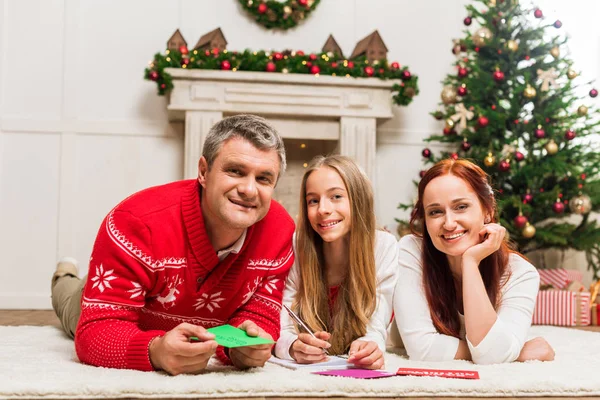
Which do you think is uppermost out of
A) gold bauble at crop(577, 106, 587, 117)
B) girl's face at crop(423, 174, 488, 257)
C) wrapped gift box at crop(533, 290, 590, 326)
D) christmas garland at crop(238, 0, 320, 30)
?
christmas garland at crop(238, 0, 320, 30)

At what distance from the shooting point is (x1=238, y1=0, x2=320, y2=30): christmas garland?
4770 millimetres

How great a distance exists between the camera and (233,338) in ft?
5.09

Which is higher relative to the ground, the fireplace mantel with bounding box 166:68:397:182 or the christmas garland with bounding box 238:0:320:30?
the christmas garland with bounding box 238:0:320:30

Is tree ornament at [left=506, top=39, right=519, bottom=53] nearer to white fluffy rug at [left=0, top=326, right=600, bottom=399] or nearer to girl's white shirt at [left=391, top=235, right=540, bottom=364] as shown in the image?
girl's white shirt at [left=391, top=235, right=540, bottom=364]

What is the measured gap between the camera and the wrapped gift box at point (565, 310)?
151 inches

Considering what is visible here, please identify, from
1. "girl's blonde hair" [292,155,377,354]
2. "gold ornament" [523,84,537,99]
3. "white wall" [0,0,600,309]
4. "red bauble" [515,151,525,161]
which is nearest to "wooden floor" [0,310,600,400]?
"white wall" [0,0,600,309]

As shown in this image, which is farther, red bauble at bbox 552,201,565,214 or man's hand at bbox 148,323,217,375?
red bauble at bbox 552,201,565,214

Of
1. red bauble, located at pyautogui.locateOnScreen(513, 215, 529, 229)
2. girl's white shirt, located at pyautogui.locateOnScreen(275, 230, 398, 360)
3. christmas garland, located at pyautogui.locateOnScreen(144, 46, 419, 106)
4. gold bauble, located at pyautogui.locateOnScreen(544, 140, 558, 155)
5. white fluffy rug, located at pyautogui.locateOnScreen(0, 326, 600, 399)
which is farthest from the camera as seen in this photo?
christmas garland, located at pyautogui.locateOnScreen(144, 46, 419, 106)

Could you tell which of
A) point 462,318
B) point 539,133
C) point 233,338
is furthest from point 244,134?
point 539,133

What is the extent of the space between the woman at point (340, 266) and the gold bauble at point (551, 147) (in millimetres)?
2298

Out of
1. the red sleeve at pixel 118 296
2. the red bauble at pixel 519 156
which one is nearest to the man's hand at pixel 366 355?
the red sleeve at pixel 118 296

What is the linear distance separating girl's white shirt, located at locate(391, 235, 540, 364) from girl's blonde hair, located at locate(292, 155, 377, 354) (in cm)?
12

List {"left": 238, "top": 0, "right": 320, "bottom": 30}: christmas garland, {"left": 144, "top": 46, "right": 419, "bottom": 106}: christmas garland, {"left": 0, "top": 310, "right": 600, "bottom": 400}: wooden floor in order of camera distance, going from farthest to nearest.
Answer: {"left": 238, "top": 0, "right": 320, "bottom": 30}: christmas garland
{"left": 144, "top": 46, "right": 419, "bottom": 106}: christmas garland
{"left": 0, "top": 310, "right": 600, "bottom": 400}: wooden floor

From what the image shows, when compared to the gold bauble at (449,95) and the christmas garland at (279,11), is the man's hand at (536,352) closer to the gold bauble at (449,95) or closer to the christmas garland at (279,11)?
the gold bauble at (449,95)
